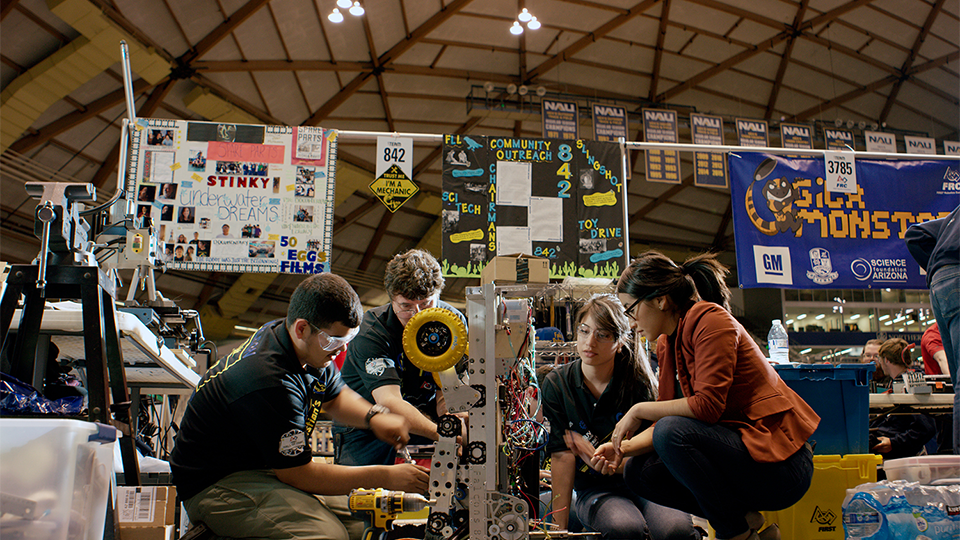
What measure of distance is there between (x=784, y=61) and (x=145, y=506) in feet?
39.5

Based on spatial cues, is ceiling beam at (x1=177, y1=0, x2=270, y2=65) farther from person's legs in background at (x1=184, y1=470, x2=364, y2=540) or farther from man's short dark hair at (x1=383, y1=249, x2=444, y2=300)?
person's legs in background at (x1=184, y1=470, x2=364, y2=540)

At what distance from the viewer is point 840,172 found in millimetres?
5047

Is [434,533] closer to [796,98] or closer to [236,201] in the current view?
[236,201]

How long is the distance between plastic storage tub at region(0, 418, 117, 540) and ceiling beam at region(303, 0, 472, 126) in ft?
28.2

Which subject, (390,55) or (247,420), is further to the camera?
(390,55)

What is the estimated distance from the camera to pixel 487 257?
180 inches

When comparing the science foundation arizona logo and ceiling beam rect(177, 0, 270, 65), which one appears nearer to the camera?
the science foundation arizona logo

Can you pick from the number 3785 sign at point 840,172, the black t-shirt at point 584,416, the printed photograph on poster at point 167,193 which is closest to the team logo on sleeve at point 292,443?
the black t-shirt at point 584,416

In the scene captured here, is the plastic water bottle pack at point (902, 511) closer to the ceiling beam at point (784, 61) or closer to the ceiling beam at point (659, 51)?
the ceiling beam at point (659, 51)

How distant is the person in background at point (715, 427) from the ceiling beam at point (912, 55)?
10939mm

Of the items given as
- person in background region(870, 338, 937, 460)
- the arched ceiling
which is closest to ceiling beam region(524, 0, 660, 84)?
the arched ceiling

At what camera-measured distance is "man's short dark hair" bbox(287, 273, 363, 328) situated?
7.43 feet

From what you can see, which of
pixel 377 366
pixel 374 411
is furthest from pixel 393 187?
pixel 374 411

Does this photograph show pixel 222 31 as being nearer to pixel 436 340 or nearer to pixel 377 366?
pixel 377 366
